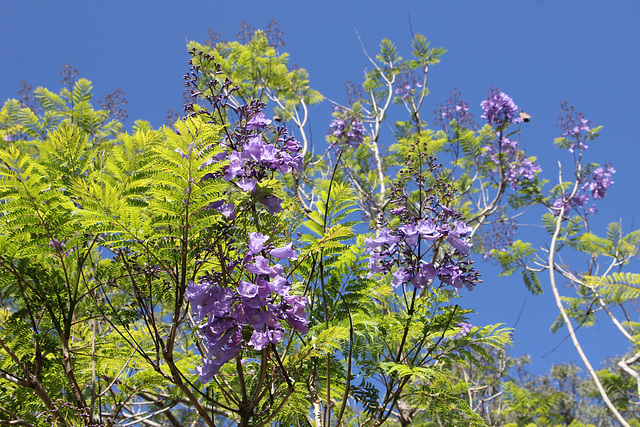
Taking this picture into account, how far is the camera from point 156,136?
2305 mm

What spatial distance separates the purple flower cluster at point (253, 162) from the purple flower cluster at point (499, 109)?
22.4ft

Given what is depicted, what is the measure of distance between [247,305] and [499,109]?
24.3 feet

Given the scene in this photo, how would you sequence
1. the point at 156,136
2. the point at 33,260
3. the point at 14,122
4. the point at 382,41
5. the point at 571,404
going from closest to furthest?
the point at 33,260, the point at 156,136, the point at 14,122, the point at 382,41, the point at 571,404

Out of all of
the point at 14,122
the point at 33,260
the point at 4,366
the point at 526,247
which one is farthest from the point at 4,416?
the point at 526,247

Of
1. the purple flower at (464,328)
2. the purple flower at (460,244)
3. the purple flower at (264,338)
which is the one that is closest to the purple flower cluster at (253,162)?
the purple flower at (264,338)

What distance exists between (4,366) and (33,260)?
2.26ft

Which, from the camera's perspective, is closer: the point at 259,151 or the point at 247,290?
the point at 247,290

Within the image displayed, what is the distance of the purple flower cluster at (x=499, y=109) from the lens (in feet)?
26.2

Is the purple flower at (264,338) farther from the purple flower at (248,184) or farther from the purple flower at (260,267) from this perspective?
the purple flower at (248,184)

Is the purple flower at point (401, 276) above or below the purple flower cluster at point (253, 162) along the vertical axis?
below

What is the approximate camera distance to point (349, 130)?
28.1ft

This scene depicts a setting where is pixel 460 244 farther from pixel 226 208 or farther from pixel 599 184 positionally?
pixel 599 184

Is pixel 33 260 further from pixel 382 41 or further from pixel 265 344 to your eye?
pixel 382 41

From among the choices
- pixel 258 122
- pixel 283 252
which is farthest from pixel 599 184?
pixel 283 252
